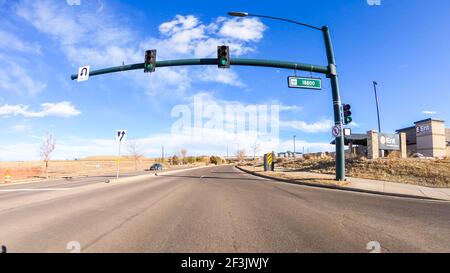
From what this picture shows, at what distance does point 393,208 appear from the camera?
10375 mm

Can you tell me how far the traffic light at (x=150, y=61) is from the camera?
62.8ft

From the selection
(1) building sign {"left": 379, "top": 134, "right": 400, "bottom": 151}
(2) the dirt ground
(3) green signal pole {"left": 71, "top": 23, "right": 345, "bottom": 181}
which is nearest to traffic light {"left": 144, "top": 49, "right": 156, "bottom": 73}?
(3) green signal pole {"left": 71, "top": 23, "right": 345, "bottom": 181}

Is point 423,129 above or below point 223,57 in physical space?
below

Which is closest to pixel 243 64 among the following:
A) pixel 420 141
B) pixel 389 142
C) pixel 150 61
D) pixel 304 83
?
pixel 304 83

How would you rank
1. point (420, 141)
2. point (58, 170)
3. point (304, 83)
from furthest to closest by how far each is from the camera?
1. point (58, 170)
2. point (420, 141)
3. point (304, 83)

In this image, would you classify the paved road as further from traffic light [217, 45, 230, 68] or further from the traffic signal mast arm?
the traffic signal mast arm

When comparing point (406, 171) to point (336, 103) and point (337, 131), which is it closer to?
point (337, 131)

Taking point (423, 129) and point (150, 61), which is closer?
point (150, 61)

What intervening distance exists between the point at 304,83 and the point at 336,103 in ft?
7.62

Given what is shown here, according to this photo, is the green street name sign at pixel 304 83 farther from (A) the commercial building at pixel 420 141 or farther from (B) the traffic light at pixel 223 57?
(A) the commercial building at pixel 420 141

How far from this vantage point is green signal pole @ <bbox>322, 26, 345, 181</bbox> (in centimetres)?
1960

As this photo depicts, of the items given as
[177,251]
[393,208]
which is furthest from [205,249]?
[393,208]

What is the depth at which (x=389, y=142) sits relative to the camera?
3014cm
